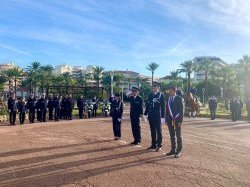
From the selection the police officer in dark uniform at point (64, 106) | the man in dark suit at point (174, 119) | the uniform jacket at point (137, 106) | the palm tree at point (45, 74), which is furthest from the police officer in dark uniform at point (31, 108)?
the palm tree at point (45, 74)

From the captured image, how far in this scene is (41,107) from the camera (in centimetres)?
2252

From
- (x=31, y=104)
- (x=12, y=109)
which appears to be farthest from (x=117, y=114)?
(x=31, y=104)

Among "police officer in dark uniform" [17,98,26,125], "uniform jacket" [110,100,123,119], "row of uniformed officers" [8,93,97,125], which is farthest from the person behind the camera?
"police officer in dark uniform" [17,98,26,125]

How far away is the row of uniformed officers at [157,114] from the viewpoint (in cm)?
974

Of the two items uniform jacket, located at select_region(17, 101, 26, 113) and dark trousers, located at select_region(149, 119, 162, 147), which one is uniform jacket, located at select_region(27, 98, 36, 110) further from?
dark trousers, located at select_region(149, 119, 162, 147)

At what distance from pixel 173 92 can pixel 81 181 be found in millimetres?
4159

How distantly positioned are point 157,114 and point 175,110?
0.96m

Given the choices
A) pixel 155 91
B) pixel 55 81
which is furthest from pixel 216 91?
pixel 155 91

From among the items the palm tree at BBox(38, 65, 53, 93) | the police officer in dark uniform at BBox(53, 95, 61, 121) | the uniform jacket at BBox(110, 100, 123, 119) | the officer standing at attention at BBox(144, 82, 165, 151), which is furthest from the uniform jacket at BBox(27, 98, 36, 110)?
the palm tree at BBox(38, 65, 53, 93)

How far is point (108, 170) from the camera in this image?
7734 millimetres

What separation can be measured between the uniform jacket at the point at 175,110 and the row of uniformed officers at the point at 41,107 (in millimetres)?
12756

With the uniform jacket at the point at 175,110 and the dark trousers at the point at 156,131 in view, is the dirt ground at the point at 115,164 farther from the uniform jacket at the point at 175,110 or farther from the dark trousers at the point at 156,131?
the uniform jacket at the point at 175,110

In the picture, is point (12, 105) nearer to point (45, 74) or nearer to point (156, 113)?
point (156, 113)

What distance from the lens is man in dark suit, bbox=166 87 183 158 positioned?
9.67m
